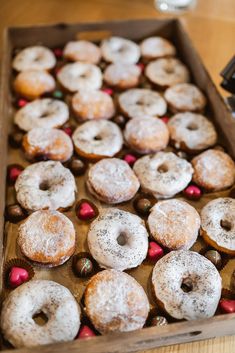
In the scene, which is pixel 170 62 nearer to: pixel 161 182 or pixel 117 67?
pixel 117 67

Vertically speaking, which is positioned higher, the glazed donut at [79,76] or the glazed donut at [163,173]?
the glazed donut at [79,76]

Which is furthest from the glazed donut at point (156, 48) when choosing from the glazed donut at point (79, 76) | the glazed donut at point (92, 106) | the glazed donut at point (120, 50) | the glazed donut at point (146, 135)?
the glazed donut at point (146, 135)

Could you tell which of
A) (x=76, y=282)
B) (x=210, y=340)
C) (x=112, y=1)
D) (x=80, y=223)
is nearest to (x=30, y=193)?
(x=80, y=223)

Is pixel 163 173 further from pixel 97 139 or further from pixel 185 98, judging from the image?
pixel 185 98

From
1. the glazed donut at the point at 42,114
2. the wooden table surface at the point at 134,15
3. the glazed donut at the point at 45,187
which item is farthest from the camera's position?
the wooden table surface at the point at 134,15

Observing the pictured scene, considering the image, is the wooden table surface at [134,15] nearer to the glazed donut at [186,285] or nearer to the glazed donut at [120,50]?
the glazed donut at [120,50]
